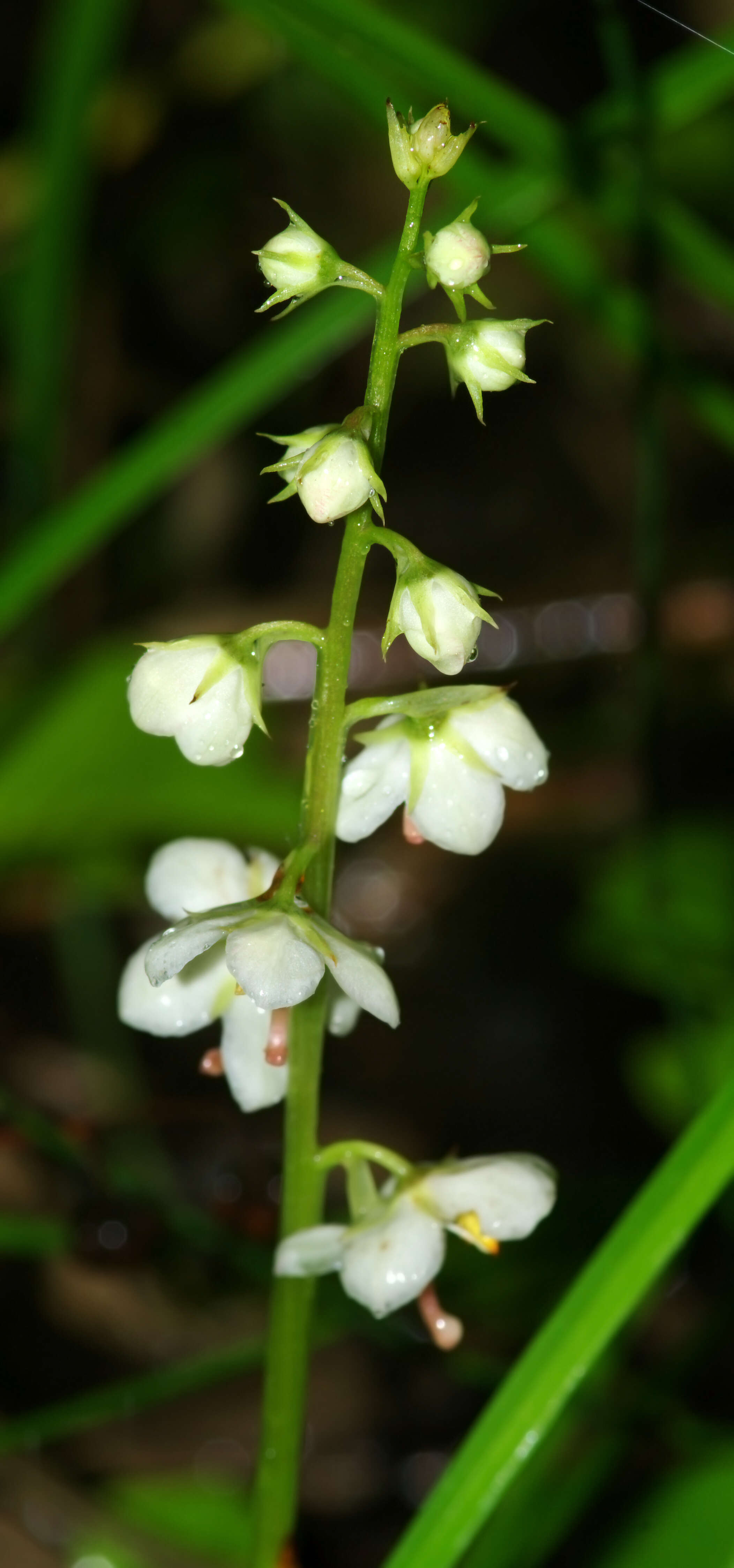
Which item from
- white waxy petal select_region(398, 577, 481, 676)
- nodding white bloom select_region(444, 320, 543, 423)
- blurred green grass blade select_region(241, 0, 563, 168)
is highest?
blurred green grass blade select_region(241, 0, 563, 168)

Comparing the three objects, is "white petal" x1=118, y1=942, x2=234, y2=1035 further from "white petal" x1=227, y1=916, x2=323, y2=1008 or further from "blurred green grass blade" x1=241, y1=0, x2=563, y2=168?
"blurred green grass blade" x1=241, y1=0, x2=563, y2=168

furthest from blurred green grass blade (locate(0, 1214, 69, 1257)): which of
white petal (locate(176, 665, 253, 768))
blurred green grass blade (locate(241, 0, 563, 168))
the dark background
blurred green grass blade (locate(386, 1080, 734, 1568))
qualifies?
blurred green grass blade (locate(241, 0, 563, 168))

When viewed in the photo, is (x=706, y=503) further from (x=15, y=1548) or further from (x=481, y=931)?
(x=15, y=1548)

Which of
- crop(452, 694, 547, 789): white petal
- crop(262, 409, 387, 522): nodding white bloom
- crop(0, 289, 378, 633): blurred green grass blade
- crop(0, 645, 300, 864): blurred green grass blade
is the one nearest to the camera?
crop(262, 409, 387, 522): nodding white bloom

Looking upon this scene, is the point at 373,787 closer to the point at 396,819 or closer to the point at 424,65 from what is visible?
the point at 424,65

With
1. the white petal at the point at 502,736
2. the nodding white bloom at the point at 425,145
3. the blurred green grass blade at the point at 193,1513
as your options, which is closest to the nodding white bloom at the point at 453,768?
the white petal at the point at 502,736

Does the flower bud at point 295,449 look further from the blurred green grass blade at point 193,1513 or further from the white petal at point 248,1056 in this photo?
the blurred green grass blade at point 193,1513

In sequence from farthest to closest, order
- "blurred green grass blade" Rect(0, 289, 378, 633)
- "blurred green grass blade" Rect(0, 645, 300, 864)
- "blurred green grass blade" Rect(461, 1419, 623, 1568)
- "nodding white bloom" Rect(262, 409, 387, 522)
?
"blurred green grass blade" Rect(0, 645, 300, 864) < "blurred green grass blade" Rect(0, 289, 378, 633) < "blurred green grass blade" Rect(461, 1419, 623, 1568) < "nodding white bloom" Rect(262, 409, 387, 522)
